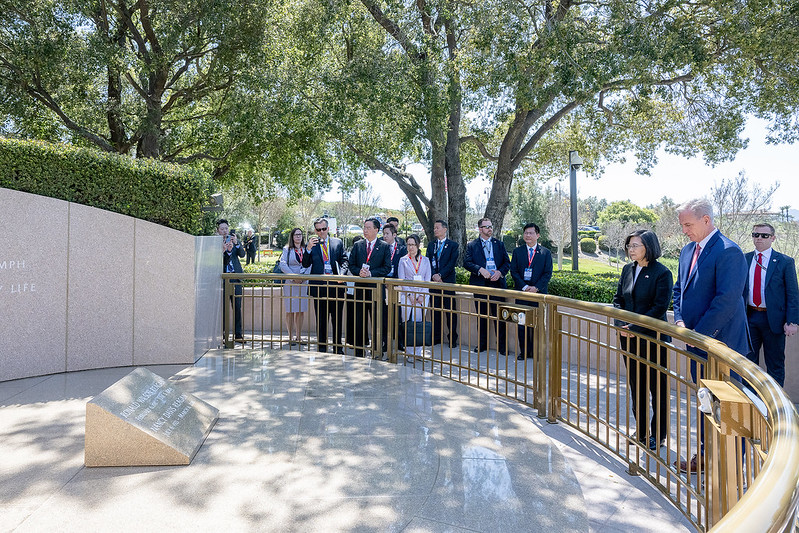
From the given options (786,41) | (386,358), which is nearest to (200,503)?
(386,358)

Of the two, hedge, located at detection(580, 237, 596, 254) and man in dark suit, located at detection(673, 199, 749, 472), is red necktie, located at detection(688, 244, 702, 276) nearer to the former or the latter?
man in dark suit, located at detection(673, 199, 749, 472)

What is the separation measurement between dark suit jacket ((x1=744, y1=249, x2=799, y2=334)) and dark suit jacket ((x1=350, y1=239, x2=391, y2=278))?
→ 16.0 ft

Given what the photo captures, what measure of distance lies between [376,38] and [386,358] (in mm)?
9413

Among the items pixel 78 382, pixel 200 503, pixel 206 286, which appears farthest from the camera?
pixel 206 286

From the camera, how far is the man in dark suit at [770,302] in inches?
234

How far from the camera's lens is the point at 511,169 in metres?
14.5

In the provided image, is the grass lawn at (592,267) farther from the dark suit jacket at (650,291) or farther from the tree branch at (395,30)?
the dark suit jacket at (650,291)

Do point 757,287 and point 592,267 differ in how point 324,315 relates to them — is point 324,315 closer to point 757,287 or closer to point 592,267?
point 757,287

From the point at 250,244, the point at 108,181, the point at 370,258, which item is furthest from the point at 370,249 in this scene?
the point at 250,244

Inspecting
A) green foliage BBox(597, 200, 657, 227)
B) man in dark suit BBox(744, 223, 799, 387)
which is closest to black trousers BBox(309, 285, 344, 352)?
man in dark suit BBox(744, 223, 799, 387)

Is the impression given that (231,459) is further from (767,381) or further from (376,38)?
(376,38)

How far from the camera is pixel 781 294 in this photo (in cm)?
600

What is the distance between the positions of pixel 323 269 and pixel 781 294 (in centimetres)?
614

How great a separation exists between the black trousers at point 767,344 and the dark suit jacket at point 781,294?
0.07 m
